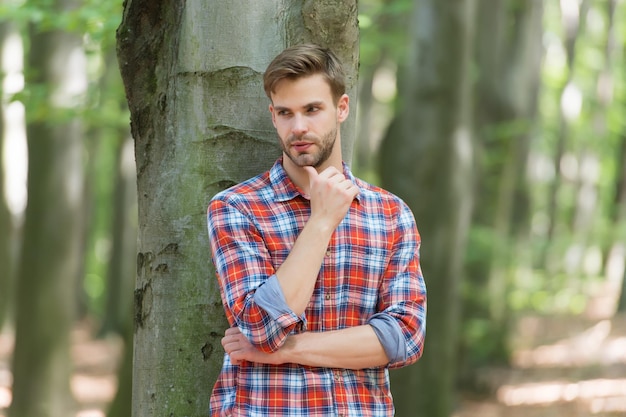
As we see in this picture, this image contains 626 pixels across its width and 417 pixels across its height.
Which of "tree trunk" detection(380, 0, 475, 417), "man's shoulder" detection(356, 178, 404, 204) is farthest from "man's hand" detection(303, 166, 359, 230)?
"tree trunk" detection(380, 0, 475, 417)

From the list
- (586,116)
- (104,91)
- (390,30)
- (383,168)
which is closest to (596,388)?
(383,168)

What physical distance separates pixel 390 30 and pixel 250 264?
12.9 meters

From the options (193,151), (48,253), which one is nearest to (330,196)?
(193,151)

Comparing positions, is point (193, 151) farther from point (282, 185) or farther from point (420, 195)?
point (420, 195)

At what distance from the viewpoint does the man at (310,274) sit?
2828 millimetres

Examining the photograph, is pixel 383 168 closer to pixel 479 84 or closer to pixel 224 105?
pixel 479 84

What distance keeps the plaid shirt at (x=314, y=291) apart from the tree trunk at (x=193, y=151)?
0.31 m

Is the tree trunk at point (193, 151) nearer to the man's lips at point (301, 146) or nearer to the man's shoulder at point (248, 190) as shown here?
the man's shoulder at point (248, 190)

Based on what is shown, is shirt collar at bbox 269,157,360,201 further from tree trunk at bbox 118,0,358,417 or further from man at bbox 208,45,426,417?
tree trunk at bbox 118,0,358,417

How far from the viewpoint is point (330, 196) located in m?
2.92

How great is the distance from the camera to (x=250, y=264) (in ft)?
9.46

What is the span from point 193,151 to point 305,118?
0.57m

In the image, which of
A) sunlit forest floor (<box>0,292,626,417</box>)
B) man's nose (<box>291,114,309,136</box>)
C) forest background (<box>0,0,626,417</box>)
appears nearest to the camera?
man's nose (<box>291,114,309,136</box>)

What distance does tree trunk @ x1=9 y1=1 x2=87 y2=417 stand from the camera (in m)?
10.3
